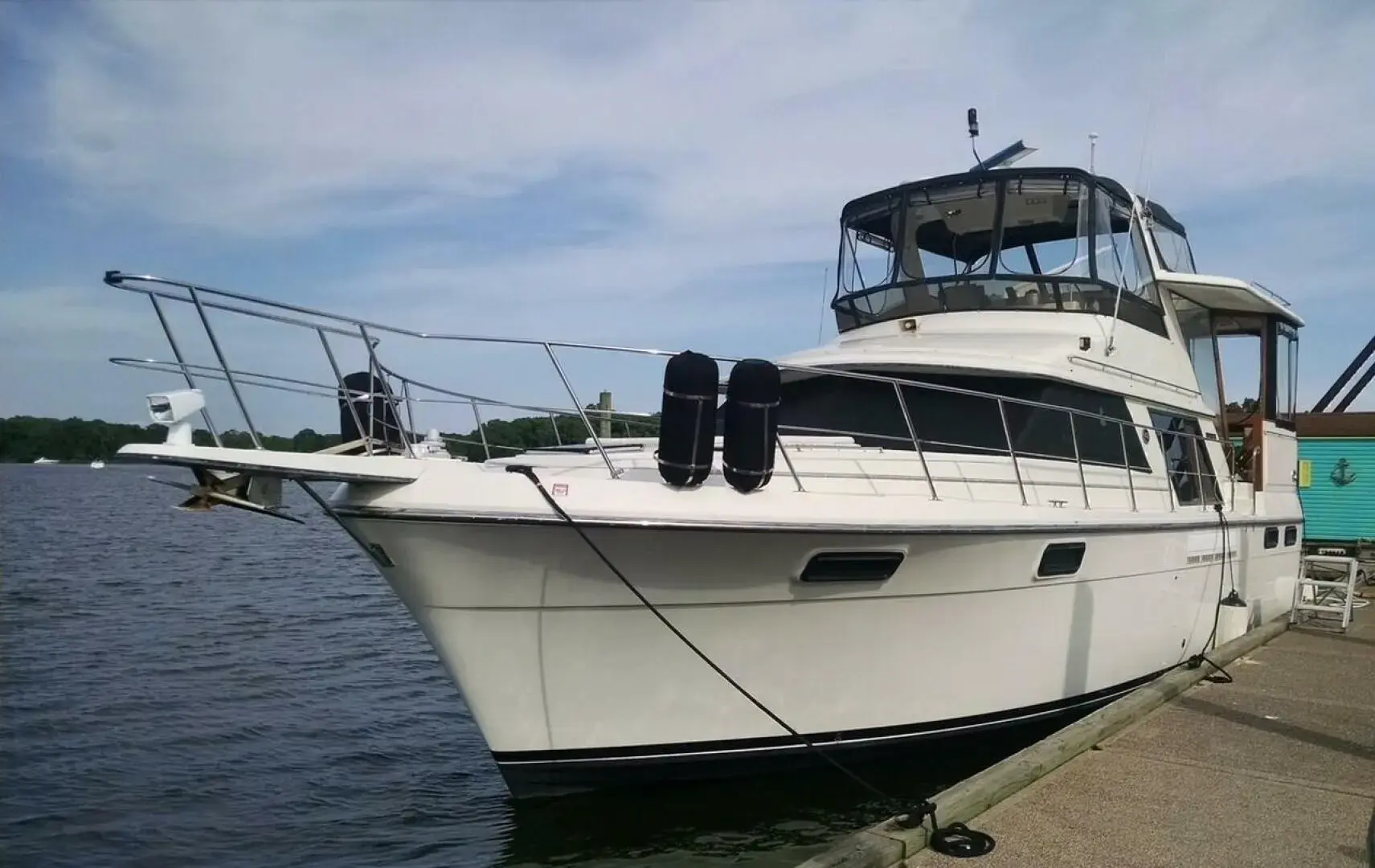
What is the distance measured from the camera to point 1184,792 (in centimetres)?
499

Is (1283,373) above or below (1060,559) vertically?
above

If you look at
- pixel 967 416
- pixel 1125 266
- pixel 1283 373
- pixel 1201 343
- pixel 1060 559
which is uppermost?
pixel 1125 266

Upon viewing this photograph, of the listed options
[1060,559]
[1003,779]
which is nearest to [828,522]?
[1003,779]

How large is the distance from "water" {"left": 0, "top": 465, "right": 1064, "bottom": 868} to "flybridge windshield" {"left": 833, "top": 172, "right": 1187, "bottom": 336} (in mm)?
3237

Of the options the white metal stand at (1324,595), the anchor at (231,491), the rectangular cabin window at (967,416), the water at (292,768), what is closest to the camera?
the anchor at (231,491)

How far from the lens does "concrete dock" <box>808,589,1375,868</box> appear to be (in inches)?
167

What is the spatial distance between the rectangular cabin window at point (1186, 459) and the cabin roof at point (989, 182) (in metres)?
1.82

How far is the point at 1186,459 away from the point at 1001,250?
2.22 meters

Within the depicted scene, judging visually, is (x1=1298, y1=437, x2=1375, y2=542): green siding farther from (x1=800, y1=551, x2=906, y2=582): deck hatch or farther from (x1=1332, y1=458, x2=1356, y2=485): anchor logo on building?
(x1=800, y1=551, x2=906, y2=582): deck hatch

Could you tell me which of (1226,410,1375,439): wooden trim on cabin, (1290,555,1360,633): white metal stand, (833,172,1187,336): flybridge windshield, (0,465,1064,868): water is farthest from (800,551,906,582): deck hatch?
(1226,410,1375,439): wooden trim on cabin

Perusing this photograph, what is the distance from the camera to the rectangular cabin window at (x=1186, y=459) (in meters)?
8.21

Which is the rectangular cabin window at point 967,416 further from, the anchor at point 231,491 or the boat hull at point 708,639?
the anchor at point 231,491

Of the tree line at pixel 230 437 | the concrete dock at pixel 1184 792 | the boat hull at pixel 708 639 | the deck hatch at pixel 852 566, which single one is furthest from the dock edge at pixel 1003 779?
the tree line at pixel 230 437

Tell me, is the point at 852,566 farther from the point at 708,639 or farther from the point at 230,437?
the point at 230,437
